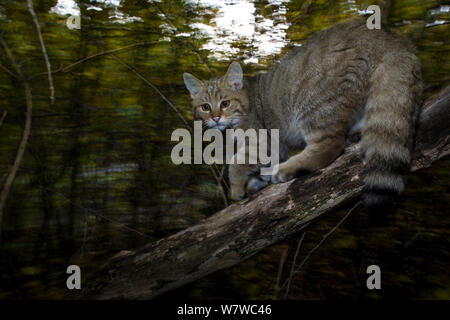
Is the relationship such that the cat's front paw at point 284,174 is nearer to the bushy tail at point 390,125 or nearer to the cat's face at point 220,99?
the bushy tail at point 390,125

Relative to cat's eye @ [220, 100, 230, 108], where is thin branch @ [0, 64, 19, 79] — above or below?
above

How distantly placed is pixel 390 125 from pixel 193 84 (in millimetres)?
1171

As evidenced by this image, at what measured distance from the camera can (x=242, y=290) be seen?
1.90 m

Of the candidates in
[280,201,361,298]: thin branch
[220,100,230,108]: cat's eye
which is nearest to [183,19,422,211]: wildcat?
[220,100,230,108]: cat's eye

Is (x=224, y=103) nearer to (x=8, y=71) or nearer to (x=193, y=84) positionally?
(x=193, y=84)

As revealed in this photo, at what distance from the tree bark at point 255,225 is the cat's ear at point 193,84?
0.89 m

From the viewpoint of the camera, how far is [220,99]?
1.77 metres

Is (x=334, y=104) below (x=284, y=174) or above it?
above

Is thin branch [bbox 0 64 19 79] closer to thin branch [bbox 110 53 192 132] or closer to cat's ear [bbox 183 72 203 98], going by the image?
thin branch [bbox 110 53 192 132]

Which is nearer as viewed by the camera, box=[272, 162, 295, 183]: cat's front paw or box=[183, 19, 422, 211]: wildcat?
box=[183, 19, 422, 211]: wildcat

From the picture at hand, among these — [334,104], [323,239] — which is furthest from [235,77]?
[323,239]

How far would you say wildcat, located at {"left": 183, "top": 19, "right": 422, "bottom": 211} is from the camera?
109cm

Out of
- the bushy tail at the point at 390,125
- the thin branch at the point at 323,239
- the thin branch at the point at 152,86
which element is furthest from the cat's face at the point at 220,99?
the thin branch at the point at 323,239

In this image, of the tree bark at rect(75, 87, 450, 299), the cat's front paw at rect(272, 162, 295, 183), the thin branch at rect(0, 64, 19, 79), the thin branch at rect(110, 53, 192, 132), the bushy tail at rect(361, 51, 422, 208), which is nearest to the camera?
the bushy tail at rect(361, 51, 422, 208)
